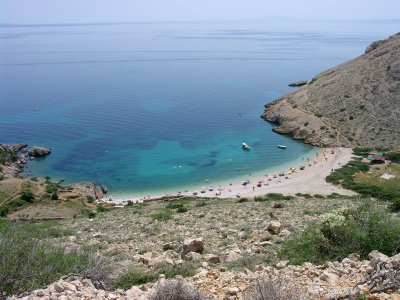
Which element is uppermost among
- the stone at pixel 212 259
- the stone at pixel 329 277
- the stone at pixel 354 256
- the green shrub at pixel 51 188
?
the stone at pixel 329 277

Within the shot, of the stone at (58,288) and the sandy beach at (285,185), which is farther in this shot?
the sandy beach at (285,185)

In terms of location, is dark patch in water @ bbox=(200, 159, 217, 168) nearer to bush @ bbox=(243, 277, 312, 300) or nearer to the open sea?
the open sea

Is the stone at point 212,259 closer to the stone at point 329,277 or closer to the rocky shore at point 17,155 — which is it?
the stone at point 329,277

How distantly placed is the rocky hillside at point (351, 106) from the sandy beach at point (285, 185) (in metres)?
10.8

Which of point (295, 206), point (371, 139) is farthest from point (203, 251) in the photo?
point (371, 139)

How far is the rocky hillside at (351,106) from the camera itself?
75750 mm

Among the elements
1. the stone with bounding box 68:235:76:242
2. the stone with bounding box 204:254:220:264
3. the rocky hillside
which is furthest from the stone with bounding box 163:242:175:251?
the rocky hillside

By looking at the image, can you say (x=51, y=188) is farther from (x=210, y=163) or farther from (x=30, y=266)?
(x=30, y=266)

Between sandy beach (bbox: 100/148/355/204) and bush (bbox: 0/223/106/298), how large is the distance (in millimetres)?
41449

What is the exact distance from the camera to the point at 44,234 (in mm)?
19094

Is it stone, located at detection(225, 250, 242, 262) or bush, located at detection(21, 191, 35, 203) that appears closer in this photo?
stone, located at detection(225, 250, 242, 262)

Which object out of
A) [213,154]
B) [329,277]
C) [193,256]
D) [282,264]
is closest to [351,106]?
[213,154]

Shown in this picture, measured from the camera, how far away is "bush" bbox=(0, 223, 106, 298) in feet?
28.8

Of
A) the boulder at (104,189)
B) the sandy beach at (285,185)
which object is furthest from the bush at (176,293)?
the boulder at (104,189)
